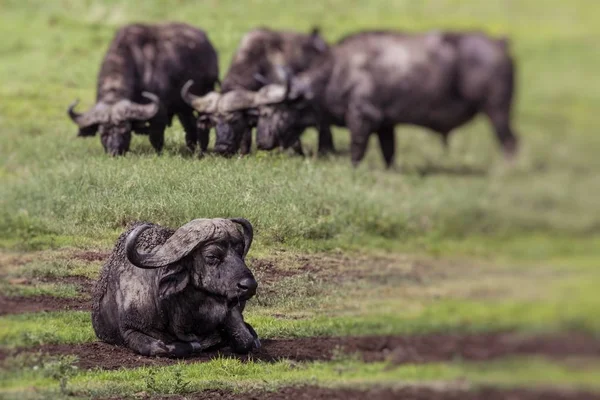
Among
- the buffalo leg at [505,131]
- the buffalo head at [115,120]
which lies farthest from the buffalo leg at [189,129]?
the buffalo leg at [505,131]

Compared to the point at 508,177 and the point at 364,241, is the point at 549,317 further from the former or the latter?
the point at 364,241

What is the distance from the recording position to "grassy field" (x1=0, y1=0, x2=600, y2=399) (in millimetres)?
6781

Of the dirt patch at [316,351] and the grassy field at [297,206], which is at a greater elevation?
the grassy field at [297,206]

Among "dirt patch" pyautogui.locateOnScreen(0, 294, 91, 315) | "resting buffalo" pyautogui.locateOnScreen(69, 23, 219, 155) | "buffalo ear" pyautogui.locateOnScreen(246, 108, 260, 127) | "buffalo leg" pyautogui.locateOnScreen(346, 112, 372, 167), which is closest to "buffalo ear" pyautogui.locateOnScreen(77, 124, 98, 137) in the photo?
"resting buffalo" pyautogui.locateOnScreen(69, 23, 219, 155)

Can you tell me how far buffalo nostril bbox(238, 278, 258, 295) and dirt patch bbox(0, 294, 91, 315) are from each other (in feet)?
3.98

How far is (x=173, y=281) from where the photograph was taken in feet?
24.9

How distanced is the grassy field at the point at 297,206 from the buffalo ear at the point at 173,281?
432mm

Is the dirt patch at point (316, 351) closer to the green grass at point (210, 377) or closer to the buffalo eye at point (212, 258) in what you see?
the green grass at point (210, 377)

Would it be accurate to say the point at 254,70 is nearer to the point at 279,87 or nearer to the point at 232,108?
the point at 279,87

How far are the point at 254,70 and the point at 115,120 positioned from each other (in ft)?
3.56

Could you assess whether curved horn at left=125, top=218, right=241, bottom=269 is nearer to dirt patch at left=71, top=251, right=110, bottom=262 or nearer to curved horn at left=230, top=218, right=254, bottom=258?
curved horn at left=230, top=218, right=254, bottom=258

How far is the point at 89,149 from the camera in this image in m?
8.39

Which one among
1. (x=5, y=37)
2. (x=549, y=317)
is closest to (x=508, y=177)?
(x=549, y=317)

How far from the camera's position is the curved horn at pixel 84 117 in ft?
28.3
